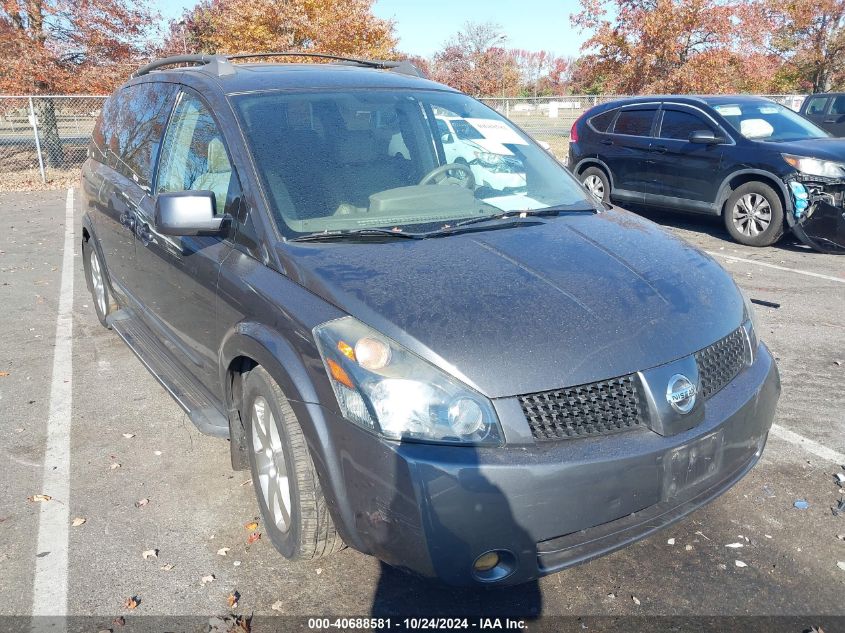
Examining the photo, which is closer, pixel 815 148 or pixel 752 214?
pixel 815 148

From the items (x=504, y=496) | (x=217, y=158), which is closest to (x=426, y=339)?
(x=504, y=496)

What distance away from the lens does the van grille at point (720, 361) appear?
268cm

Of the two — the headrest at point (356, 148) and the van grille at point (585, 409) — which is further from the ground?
the headrest at point (356, 148)

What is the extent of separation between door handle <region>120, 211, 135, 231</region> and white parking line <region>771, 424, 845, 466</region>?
3.90 metres

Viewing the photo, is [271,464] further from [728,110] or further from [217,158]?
[728,110]

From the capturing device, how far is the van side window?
10.9ft

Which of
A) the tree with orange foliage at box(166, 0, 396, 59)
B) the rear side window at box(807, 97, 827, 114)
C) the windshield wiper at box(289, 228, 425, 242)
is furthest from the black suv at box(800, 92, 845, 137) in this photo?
the windshield wiper at box(289, 228, 425, 242)

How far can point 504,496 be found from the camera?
7.45ft

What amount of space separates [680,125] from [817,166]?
2022mm

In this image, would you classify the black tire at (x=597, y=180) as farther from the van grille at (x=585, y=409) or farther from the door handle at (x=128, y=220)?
the van grille at (x=585, y=409)

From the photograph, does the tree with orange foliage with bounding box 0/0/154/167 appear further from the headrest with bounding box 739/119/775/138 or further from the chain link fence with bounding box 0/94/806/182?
the headrest with bounding box 739/119/775/138

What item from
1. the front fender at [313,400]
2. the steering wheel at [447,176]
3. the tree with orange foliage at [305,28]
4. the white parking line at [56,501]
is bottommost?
the white parking line at [56,501]

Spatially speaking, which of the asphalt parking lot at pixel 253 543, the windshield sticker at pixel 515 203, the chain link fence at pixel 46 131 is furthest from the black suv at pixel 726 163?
the chain link fence at pixel 46 131

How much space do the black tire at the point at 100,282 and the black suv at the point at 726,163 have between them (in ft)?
23.9
